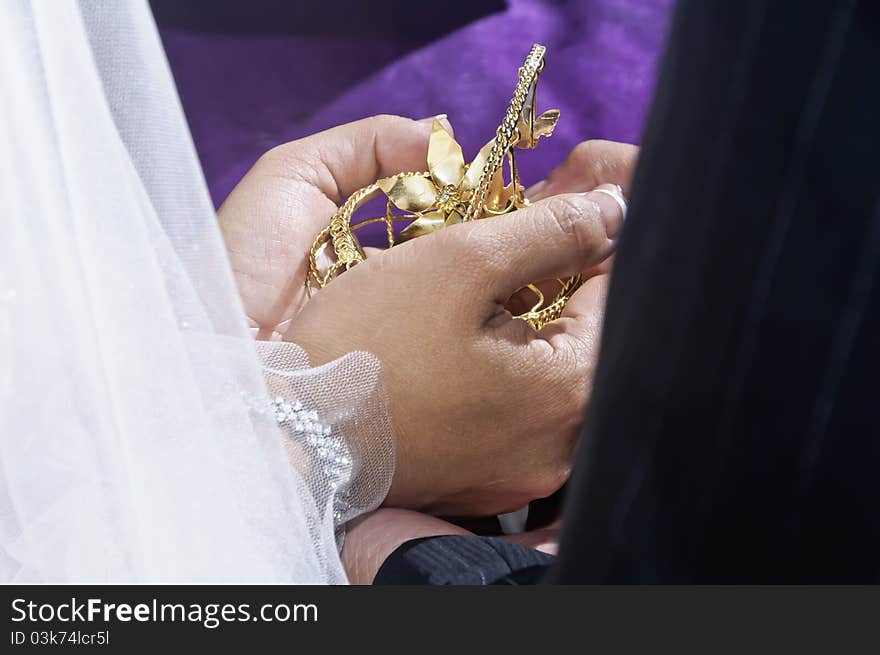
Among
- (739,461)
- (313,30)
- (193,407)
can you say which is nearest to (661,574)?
(739,461)

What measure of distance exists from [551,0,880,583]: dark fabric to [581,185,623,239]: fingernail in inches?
10.8

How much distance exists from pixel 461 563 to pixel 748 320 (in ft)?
0.73

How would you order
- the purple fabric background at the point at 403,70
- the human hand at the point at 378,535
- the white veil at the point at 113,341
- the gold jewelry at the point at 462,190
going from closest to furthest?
the white veil at the point at 113,341 → the human hand at the point at 378,535 → the gold jewelry at the point at 462,190 → the purple fabric background at the point at 403,70

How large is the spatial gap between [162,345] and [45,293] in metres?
0.05

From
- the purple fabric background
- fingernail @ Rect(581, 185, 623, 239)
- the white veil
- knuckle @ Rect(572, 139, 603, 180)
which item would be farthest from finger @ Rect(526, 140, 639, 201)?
the white veil

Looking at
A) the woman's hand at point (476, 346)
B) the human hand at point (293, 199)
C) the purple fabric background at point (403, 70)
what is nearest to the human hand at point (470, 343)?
the woman's hand at point (476, 346)

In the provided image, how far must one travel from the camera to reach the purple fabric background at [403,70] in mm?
806

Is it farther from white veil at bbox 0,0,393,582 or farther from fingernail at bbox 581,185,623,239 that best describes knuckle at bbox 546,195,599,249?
white veil at bbox 0,0,393,582

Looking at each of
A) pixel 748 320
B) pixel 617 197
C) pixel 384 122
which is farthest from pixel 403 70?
pixel 748 320

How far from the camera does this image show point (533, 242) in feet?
1.35

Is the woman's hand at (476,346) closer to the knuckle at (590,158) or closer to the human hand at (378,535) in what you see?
the human hand at (378,535)

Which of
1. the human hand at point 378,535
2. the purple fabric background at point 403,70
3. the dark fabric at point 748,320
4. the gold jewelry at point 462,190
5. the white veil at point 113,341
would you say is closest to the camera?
the dark fabric at point 748,320

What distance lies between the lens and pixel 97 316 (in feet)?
0.93

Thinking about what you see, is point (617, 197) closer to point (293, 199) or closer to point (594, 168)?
point (594, 168)
